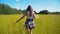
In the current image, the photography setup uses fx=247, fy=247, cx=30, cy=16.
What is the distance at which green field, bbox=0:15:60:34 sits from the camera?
197 centimetres

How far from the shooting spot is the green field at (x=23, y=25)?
6.46ft

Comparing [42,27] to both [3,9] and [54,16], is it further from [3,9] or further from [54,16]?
[3,9]

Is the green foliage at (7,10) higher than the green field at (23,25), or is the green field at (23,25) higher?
the green foliage at (7,10)

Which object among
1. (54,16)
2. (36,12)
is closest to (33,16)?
(36,12)

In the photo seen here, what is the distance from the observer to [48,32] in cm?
201

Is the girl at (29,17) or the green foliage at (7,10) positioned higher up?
the green foliage at (7,10)

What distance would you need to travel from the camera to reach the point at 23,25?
1978 millimetres

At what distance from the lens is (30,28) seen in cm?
194

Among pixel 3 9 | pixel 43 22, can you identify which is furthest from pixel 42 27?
pixel 3 9

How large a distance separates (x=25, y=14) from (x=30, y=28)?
116mm

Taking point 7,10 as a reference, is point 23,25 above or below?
below

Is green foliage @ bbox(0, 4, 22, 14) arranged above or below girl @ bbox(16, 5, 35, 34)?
above

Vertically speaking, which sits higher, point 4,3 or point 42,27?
point 4,3

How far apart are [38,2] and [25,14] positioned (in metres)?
0.15
